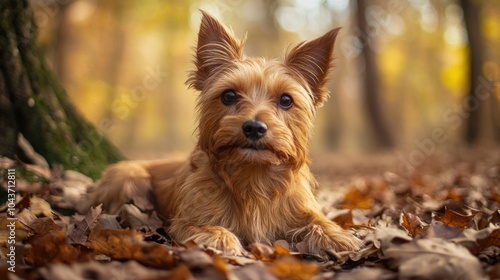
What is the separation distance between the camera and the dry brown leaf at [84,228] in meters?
3.41

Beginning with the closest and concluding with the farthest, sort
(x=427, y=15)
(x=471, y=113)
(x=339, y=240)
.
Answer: (x=339, y=240) < (x=471, y=113) < (x=427, y=15)

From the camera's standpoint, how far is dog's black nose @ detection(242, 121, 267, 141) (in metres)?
3.54

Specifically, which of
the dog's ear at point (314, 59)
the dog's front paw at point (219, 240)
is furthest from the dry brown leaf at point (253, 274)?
the dog's ear at point (314, 59)

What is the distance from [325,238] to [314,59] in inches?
64.9

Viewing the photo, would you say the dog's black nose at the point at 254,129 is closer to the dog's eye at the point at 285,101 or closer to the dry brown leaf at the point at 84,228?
the dog's eye at the point at 285,101

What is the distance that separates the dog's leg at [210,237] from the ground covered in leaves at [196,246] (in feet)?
0.35

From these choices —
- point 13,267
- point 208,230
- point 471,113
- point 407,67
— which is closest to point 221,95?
point 208,230

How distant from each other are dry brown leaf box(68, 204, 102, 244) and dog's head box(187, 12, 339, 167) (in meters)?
1.06

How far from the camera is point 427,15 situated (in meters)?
28.8

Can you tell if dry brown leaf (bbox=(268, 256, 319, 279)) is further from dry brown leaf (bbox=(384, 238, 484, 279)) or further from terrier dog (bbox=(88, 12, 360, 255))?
terrier dog (bbox=(88, 12, 360, 255))

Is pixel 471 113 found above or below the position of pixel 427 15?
below

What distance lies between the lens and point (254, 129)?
355 cm

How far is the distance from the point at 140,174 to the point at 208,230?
1635 mm

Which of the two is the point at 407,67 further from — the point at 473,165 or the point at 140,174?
the point at 140,174
